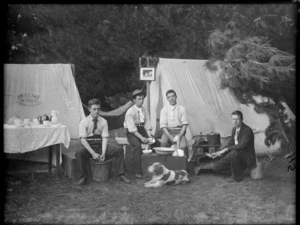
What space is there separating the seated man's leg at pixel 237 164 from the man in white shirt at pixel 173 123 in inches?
30.0

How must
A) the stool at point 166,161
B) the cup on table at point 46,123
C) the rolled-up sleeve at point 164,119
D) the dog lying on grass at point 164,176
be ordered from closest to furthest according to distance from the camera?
the dog lying on grass at point 164,176, the stool at point 166,161, the cup on table at point 46,123, the rolled-up sleeve at point 164,119

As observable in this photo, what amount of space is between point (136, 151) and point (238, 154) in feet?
4.81

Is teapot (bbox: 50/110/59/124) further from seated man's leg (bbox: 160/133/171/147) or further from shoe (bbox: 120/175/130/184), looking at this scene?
seated man's leg (bbox: 160/133/171/147)

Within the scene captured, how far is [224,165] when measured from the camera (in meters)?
5.42

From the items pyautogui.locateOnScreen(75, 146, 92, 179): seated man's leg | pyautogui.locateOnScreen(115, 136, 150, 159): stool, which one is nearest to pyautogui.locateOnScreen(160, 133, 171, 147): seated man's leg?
pyautogui.locateOnScreen(115, 136, 150, 159): stool

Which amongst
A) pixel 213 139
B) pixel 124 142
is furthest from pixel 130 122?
pixel 213 139

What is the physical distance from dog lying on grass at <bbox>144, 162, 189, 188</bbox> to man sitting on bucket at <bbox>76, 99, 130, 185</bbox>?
1.23 feet

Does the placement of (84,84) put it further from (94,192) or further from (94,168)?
(94,192)

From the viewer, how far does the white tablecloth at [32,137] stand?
16.7 ft

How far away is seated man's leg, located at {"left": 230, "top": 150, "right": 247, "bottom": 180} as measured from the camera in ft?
17.4

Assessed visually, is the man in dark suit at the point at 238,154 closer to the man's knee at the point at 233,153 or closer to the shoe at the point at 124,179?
the man's knee at the point at 233,153

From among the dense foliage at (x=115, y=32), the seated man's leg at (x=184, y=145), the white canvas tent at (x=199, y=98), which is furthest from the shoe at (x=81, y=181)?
the white canvas tent at (x=199, y=98)

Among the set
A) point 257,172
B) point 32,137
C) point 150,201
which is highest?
point 32,137

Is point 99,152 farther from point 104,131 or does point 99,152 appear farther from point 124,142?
point 124,142
